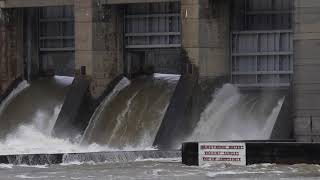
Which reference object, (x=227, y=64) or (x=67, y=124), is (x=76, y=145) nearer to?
(x=67, y=124)

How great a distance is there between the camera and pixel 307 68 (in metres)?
31.6

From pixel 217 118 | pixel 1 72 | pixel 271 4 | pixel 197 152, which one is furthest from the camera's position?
pixel 1 72

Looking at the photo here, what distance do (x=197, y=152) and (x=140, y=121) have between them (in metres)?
6.59

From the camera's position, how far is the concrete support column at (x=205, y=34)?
3459 centimetres

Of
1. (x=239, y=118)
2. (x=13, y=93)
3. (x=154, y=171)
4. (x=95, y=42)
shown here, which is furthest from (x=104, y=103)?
(x=154, y=171)

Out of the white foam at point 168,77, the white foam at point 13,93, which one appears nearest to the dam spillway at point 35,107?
the white foam at point 13,93

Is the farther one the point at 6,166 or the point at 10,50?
the point at 10,50

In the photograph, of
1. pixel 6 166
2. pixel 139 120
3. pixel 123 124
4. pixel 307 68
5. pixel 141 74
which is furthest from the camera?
pixel 141 74

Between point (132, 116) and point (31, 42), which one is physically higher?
point (31, 42)

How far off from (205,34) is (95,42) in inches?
204

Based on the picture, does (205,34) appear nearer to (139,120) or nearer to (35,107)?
(139,120)

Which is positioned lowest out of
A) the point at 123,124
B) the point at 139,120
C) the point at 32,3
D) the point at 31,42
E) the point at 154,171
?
the point at 154,171

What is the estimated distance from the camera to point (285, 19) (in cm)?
3606

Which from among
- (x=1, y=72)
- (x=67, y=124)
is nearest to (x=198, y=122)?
(x=67, y=124)
